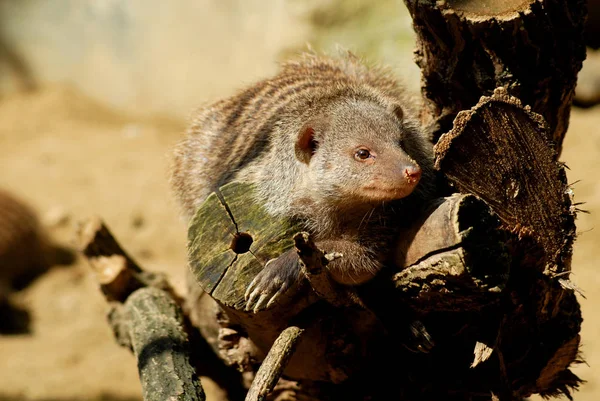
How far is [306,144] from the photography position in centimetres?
246

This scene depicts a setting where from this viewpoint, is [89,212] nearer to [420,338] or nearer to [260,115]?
[260,115]

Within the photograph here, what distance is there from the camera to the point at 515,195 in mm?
2133

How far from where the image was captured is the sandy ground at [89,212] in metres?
4.64

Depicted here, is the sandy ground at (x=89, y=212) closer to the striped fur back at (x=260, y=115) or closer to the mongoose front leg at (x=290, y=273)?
the striped fur back at (x=260, y=115)

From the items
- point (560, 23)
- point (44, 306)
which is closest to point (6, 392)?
point (44, 306)

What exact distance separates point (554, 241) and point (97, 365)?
3.56 metres

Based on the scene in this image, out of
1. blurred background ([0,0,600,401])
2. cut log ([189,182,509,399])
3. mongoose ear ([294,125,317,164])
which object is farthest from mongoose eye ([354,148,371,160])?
blurred background ([0,0,600,401])

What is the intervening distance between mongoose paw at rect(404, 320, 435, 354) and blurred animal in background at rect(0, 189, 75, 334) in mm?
4750

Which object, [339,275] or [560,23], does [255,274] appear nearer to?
[339,275]


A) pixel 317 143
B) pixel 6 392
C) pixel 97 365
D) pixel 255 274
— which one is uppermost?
pixel 317 143

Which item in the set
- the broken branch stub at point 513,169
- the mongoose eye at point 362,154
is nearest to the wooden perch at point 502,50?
the broken branch stub at point 513,169

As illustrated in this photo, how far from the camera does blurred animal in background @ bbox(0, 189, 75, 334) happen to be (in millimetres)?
6211

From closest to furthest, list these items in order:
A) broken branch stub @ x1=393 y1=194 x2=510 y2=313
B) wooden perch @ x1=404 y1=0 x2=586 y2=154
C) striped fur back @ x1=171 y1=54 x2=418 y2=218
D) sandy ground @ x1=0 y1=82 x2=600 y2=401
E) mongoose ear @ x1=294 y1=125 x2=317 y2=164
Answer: broken branch stub @ x1=393 y1=194 x2=510 y2=313 < wooden perch @ x1=404 y1=0 x2=586 y2=154 < mongoose ear @ x1=294 y1=125 x2=317 y2=164 < striped fur back @ x1=171 y1=54 x2=418 y2=218 < sandy ground @ x1=0 y1=82 x2=600 y2=401

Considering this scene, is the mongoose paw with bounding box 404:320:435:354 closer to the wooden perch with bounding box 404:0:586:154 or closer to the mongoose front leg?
the mongoose front leg
